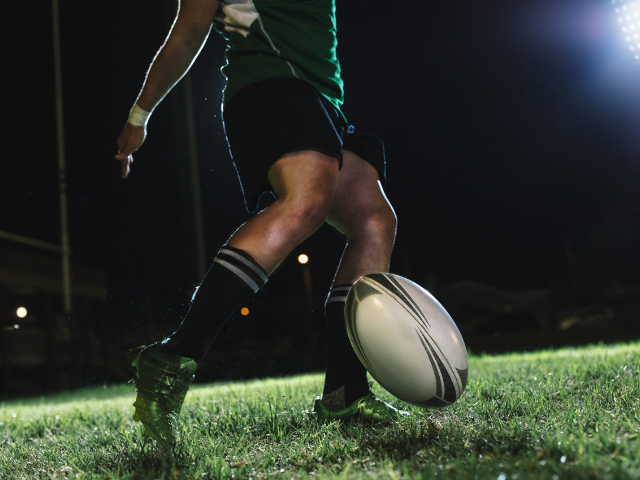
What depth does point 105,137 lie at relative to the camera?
11.6 m

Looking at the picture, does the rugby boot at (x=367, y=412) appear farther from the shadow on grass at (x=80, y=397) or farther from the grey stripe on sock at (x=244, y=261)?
the shadow on grass at (x=80, y=397)

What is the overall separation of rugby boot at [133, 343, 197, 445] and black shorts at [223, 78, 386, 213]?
23.5 inches

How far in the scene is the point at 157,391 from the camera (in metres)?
1.46

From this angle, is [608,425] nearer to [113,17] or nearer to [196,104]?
[196,104]

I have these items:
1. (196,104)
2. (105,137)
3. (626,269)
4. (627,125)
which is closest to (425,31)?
(196,104)

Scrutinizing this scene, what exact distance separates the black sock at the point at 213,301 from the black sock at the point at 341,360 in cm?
53

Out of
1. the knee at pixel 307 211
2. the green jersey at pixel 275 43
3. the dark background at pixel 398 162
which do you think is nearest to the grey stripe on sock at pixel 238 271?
the knee at pixel 307 211

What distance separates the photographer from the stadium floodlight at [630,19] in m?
10.7

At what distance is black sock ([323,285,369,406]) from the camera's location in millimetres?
1807

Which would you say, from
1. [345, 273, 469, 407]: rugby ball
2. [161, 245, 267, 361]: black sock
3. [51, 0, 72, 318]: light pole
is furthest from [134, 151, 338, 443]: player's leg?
[51, 0, 72, 318]: light pole

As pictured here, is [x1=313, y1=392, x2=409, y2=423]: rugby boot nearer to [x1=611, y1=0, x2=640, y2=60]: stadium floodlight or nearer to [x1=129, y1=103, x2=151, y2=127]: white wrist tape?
[x1=129, y1=103, x2=151, y2=127]: white wrist tape

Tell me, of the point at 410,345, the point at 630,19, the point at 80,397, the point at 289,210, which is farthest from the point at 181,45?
the point at 630,19

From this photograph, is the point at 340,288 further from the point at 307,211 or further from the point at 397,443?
the point at 397,443

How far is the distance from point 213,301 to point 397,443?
2.07 ft
